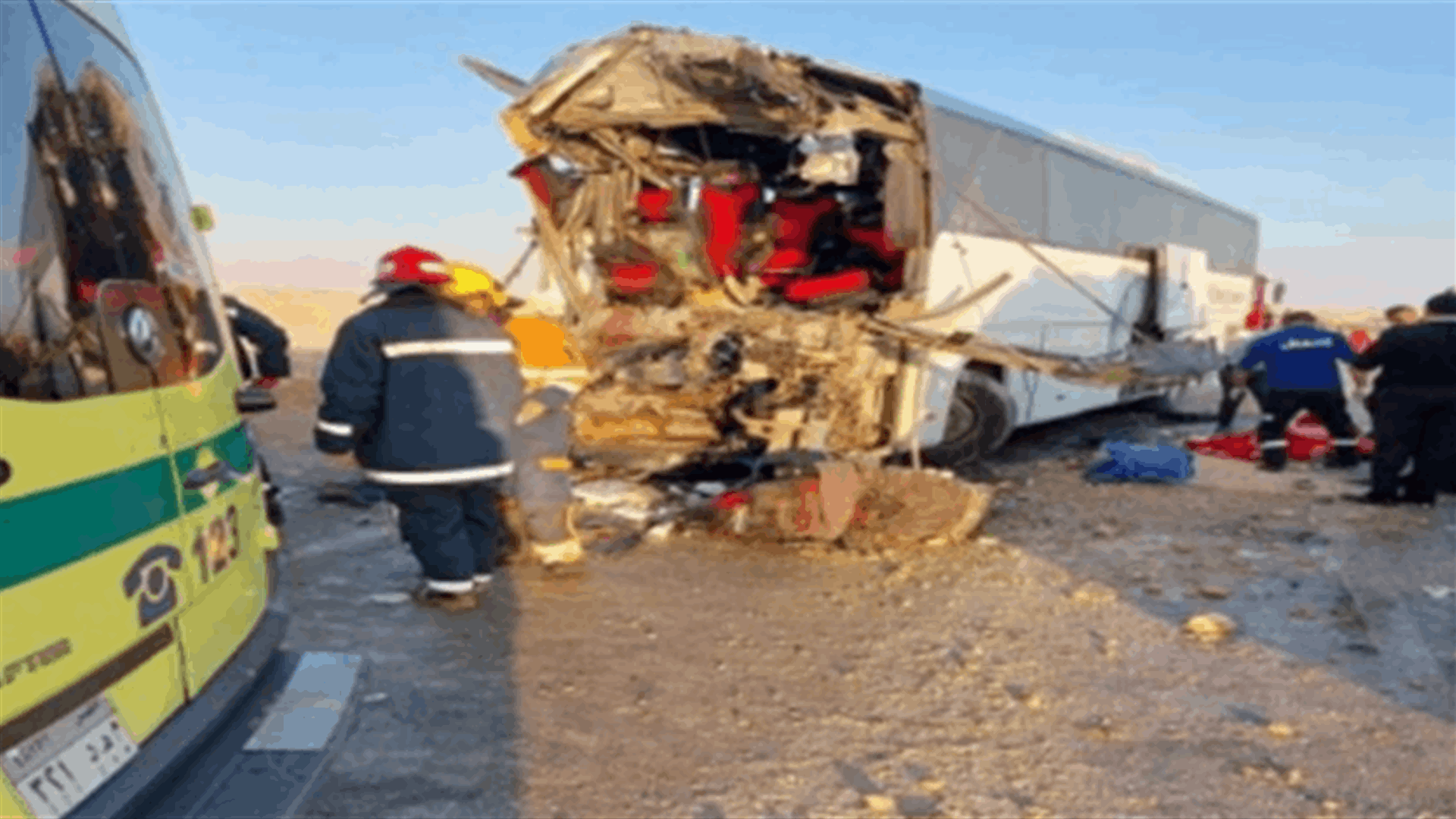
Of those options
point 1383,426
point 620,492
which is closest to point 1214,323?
point 1383,426

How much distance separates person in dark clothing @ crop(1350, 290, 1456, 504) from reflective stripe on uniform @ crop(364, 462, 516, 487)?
652cm

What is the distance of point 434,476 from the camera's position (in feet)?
17.1

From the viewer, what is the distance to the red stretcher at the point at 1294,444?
10.4m

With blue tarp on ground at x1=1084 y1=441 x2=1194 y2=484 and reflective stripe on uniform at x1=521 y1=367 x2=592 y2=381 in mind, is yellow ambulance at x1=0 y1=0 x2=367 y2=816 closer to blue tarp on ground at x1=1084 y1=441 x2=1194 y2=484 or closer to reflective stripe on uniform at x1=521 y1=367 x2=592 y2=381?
reflective stripe on uniform at x1=521 y1=367 x2=592 y2=381

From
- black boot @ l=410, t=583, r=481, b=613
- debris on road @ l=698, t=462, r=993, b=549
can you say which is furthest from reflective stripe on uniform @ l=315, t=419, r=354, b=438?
debris on road @ l=698, t=462, r=993, b=549

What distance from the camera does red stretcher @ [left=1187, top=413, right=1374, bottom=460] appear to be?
1038 centimetres

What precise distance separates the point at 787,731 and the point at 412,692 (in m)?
1.43

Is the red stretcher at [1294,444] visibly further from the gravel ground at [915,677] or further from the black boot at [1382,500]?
the gravel ground at [915,677]

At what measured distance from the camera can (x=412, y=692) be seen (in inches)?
173

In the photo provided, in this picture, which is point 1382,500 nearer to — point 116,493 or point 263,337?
point 263,337

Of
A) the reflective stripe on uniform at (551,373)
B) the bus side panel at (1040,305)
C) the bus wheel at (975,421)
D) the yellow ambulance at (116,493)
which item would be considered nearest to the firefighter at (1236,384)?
the bus side panel at (1040,305)

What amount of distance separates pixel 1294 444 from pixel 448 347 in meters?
8.28

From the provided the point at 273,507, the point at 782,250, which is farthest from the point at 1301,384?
the point at 273,507

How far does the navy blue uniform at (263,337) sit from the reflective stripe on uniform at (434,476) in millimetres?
2073
